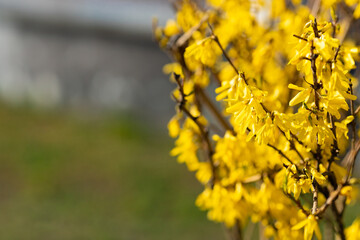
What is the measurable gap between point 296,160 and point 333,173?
0.09 metres

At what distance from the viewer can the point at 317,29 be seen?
1068 millimetres

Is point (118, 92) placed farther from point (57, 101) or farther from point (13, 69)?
point (13, 69)

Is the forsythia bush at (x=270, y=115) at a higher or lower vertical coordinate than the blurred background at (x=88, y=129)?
lower

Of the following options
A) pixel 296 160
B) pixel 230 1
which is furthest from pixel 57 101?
pixel 296 160

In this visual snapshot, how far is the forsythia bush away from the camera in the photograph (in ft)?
3.58

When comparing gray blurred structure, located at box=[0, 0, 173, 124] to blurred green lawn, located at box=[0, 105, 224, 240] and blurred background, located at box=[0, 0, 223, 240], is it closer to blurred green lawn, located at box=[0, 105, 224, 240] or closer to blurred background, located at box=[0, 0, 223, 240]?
blurred background, located at box=[0, 0, 223, 240]

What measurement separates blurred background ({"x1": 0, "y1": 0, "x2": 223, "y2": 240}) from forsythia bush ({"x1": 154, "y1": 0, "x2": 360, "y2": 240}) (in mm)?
2489

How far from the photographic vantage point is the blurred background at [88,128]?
4.24 meters

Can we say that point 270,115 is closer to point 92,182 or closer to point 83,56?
point 92,182

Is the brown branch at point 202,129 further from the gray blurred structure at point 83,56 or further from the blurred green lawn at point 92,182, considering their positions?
the gray blurred structure at point 83,56

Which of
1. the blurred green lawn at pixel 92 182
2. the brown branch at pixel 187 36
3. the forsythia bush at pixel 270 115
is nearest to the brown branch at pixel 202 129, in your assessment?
the forsythia bush at pixel 270 115

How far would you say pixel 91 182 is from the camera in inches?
189

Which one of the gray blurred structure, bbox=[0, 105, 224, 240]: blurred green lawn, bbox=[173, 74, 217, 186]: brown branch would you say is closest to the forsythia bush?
bbox=[173, 74, 217, 186]: brown branch

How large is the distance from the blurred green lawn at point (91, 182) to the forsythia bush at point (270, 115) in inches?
96.2
